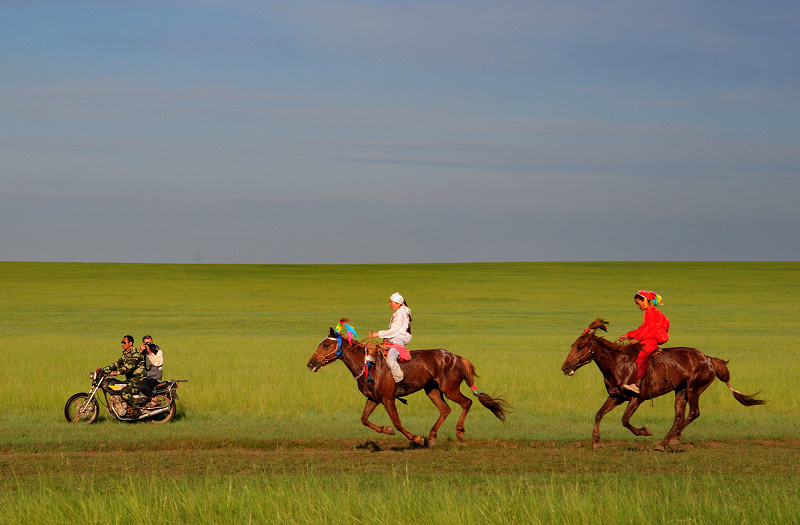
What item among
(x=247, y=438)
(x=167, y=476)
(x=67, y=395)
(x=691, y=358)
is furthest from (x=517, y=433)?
(x=67, y=395)

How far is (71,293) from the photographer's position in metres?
67.0

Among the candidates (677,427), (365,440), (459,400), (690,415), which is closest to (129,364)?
(365,440)

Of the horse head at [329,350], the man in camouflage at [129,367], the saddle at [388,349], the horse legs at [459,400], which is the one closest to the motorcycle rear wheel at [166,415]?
the man in camouflage at [129,367]

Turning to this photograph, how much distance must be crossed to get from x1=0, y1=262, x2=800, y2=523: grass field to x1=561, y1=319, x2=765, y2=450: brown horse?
0.71 metres

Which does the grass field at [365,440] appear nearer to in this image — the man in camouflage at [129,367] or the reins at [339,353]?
the man in camouflage at [129,367]

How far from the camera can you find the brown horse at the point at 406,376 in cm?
1356

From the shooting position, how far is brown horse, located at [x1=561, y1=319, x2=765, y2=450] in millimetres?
13750

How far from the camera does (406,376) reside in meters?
14.0

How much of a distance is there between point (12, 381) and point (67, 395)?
11.4ft

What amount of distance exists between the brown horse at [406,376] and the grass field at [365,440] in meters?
0.54

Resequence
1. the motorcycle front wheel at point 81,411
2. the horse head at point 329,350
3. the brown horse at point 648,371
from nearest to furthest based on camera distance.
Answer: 1. the horse head at point 329,350
2. the brown horse at point 648,371
3. the motorcycle front wheel at point 81,411

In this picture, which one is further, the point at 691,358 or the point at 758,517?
the point at 691,358

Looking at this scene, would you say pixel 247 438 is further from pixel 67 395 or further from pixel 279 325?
pixel 279 325

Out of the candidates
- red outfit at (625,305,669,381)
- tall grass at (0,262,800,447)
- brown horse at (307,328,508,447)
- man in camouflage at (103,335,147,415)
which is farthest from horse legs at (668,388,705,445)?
man in camouflage at (103,335,147,415)
